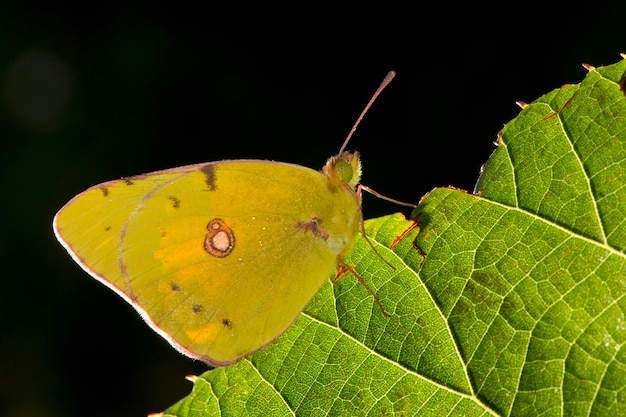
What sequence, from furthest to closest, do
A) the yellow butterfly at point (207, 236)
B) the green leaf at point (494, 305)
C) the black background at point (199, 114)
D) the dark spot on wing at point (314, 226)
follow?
1. the black background at point (199, 114)
2. the dark spot on wing at point (314, 226)
3. the yellow butterfly at point (207, 236)
4. the green leaf at point (494, 305)

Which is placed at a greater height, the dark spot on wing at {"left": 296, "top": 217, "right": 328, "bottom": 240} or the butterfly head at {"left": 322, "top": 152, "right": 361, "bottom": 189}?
the butterfly head at {"left": 322, "top": 152, "right": 361, "bottom": 189}

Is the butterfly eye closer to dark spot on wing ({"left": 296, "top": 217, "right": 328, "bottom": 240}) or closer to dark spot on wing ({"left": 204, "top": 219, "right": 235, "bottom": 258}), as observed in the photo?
dark spot on wing ({"left": 296, "top": 217, "right": 328, "bottom": 240})

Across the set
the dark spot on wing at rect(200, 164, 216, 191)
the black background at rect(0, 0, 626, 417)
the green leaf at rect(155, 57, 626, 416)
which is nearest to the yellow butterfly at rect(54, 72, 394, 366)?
the dark spot on wing at rect(200, 164, 216, 191)

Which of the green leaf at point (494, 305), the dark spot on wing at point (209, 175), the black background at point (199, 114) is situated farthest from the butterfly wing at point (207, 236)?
the black background at point (199, 114)

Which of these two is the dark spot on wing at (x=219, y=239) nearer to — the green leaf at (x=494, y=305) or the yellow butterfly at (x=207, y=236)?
the yellow butterfly at (x=207, y=236)

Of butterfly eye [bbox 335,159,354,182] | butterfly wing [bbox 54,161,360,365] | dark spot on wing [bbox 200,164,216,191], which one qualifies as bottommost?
butterfly wing [bbox 54,161,360,365]

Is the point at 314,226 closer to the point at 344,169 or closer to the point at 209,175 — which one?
the point at 344,169

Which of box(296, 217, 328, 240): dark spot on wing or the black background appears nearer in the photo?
box(296, 217, 328, 240): dark spot on wing
